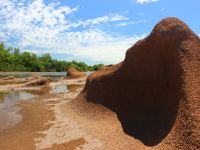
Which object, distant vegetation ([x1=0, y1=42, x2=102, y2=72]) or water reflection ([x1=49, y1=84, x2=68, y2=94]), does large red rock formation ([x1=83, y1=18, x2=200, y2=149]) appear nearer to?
water reflection ([x1=49, y1=84, x2=68, y2=94])

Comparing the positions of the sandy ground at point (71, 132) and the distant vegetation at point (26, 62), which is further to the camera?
the distant vegetation at point (26, 62)

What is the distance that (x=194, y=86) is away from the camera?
27.8 feet

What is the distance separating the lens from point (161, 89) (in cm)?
1040

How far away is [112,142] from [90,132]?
5.25ft

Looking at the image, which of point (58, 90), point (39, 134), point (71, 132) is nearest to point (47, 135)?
point (39, 134)

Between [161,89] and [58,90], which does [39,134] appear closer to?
[161,89]

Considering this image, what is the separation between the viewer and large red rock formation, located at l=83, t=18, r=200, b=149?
313 inches

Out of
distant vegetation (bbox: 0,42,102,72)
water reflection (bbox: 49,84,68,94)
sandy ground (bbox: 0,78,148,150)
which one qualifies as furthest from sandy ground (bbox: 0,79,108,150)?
distant vegetation (bbox: 0,42,102,72)

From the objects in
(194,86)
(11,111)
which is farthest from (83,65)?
(194,86)

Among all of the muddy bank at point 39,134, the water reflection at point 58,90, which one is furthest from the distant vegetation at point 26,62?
the muddy bank at point 39,134

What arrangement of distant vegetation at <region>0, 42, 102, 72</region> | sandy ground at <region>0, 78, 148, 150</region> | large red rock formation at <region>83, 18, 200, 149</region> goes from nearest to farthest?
large red rock formation at <region>83, 18, 200, 149</region> → sandy ground at <region>0, 78, 148, 150</region> → distant vegetation at <region>0, 42, 102, 72</region>

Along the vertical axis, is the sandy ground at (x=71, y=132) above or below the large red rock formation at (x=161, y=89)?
below

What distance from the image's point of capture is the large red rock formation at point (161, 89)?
7.96 m

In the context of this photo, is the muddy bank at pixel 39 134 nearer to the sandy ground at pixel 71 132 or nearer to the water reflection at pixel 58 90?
→ the sandy ground at pixel 71 132
